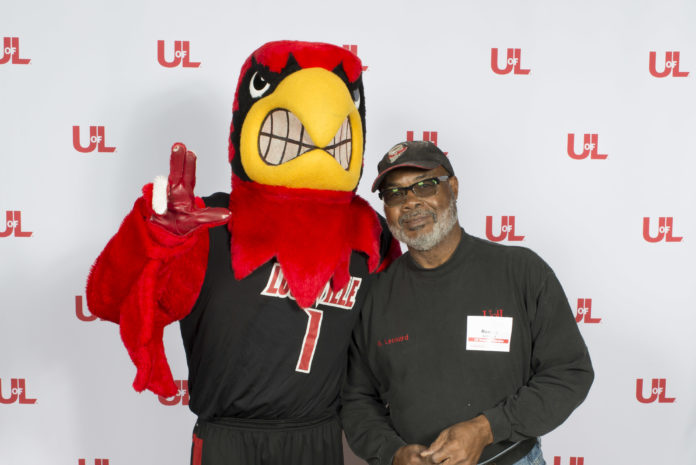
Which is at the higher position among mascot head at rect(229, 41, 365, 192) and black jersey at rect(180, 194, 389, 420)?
mascot head at rect(229, 41, 365, 192)

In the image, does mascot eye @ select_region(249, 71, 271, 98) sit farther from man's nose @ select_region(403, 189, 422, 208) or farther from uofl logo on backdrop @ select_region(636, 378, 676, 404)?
uofl logo on backdrop @ select_region(636, 378, 676, 404)

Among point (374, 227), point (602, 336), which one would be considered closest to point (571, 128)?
point (602, 336)

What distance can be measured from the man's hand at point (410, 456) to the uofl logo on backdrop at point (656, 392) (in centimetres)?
153

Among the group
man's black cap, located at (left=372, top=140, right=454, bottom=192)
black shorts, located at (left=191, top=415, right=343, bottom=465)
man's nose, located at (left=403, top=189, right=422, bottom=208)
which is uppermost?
man's black cap, located at (left=372, top=140, right=454, bottom=192)

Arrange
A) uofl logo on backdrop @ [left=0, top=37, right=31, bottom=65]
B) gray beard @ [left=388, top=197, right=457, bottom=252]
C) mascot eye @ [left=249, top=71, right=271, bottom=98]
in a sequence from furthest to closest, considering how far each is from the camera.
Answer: uofl logo on backdrop @ [left=0, top=37, right=31, bottom=65]
gray beard @ [left=388, top=197, right=457, bottom=252]
mascot eye @ [left=249, top=71, right=271, bottom=98]

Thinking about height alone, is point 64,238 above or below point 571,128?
below

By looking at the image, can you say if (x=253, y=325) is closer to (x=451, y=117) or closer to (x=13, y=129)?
(x=451, y=117)

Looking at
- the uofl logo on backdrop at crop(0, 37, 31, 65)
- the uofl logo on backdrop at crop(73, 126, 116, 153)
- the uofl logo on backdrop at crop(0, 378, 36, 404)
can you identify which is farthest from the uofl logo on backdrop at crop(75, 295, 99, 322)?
the uofl logo on backdrop at crop(0, 37, 31, 65)

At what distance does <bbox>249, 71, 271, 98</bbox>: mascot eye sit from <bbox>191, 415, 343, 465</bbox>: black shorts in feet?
2.87

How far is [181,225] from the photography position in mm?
1266

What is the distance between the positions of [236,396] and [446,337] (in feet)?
1.91

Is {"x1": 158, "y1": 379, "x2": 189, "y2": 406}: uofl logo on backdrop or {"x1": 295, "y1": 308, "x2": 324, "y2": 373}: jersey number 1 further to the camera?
{"x1": 158, "y1": 379, "x2": 189, "y2": 406}: uofl logo on backdrop

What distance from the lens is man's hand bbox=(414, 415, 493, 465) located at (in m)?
1.44

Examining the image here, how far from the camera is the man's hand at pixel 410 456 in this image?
1.47 metres
